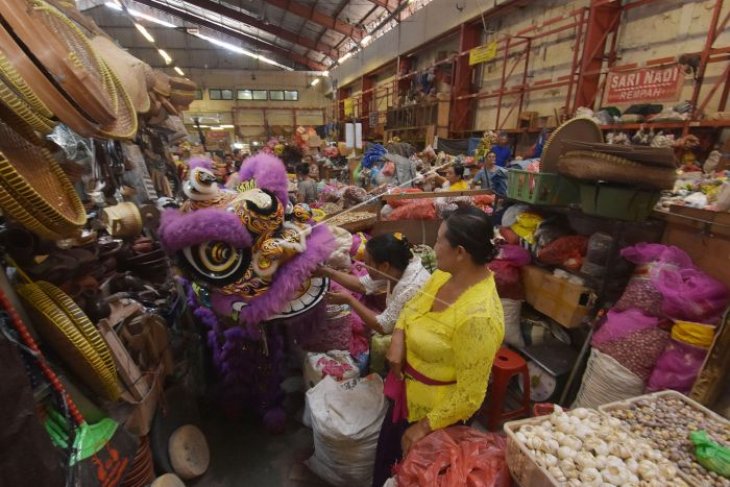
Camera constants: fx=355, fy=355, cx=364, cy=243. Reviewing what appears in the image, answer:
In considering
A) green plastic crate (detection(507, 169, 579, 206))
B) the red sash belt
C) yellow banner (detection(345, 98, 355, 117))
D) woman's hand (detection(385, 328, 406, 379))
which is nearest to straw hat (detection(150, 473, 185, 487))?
the red sash belt

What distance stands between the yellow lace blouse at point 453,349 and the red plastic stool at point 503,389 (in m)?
1.05

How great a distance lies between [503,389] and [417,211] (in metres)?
1.93

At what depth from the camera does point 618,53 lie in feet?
14.7

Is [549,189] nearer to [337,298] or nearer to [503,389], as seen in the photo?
[503,389]

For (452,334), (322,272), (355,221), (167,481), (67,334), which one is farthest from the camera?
(355,221)

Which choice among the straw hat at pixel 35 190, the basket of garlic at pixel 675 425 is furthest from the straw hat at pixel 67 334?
the basket of garlic at pixel 675 425

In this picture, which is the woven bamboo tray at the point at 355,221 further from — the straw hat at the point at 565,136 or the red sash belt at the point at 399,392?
the red sash belt at the point at 399,392

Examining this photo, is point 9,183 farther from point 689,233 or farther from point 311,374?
point 689,233

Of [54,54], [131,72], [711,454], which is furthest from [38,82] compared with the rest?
[711,454]

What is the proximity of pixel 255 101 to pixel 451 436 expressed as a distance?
19426 mm

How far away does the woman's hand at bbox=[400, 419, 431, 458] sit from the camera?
1.32 metres

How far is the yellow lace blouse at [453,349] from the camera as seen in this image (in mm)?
1207

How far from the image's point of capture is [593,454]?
105 cm

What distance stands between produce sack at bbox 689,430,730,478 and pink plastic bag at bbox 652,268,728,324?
3.07 ft
